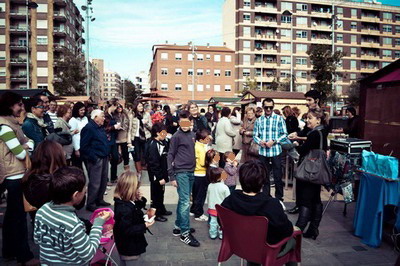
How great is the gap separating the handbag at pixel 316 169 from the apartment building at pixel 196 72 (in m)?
59.6

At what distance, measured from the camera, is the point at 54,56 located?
186 feet

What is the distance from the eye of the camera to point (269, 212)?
8.78 ft

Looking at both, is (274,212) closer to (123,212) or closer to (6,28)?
(123,212)

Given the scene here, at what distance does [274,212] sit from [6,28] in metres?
63.5

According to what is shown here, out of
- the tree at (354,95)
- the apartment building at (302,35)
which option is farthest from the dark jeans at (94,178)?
the apartment building at (302,35)

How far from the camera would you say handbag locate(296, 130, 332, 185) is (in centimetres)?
465

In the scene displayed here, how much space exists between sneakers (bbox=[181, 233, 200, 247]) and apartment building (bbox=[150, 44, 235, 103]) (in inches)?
2362

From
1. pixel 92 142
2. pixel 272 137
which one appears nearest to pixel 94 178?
pixel 92 142

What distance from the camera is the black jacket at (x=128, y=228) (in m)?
2.90

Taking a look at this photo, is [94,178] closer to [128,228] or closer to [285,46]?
[128,228]

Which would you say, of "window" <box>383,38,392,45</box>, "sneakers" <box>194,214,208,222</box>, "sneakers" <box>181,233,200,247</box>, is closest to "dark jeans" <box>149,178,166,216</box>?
"sneakers" <box>194,214,208,222</box>

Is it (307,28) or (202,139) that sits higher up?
(307,28)

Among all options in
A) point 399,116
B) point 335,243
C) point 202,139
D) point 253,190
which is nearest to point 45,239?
point 253,190

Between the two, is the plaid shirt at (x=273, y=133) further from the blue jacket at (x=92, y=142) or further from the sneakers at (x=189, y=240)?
the blue jacket at (x=92, y=142)
